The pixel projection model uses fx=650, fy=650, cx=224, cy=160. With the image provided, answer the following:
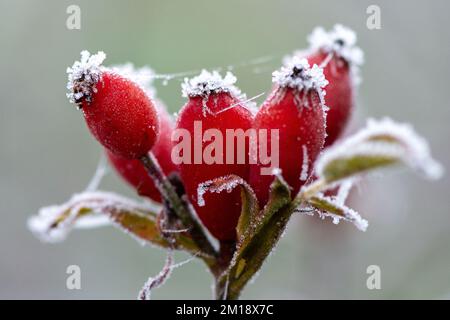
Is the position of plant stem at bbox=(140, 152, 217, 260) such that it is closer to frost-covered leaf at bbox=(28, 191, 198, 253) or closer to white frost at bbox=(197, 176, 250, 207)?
frost-covered leaf at bbox=(28, 191, 198, 253)

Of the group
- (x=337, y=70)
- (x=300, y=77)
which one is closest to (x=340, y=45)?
(x=337, y=70)

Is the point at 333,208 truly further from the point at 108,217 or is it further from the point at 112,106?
the point at 108,217

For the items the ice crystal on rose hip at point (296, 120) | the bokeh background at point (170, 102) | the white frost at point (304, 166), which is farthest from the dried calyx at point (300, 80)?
the bokeh background at point (170, 102)

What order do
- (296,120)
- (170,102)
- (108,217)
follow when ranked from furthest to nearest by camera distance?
(170,102), (108,217), (296,120)

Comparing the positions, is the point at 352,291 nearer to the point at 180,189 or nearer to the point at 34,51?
the point at 180,189

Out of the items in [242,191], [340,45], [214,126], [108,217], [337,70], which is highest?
[340,45]

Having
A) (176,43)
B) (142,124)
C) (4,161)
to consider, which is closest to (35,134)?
(4,161)

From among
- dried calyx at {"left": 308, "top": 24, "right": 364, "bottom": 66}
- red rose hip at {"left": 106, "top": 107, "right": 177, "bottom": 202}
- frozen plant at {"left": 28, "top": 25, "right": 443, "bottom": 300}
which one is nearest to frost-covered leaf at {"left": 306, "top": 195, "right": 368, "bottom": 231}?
frozen plant at {"left": 28, "top": 25, "right": 443, "bottom": 300}
